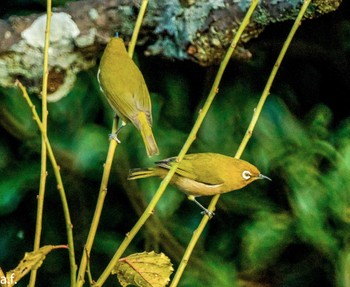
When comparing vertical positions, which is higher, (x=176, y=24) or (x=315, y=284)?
(x=176, y=24)

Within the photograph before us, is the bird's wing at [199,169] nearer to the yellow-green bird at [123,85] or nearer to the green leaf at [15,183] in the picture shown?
the yellow-green bird at [123,85]

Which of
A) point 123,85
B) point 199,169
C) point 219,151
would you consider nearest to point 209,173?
point 199,169

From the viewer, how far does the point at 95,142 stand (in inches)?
59.9

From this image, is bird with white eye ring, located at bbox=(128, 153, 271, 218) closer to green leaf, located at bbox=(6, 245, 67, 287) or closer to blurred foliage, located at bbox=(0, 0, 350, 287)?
green leaf, located at bbox=(6, 245, 67, 287)

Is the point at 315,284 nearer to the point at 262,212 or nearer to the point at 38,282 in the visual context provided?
the point at 262,212

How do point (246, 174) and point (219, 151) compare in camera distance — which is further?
point (219, 151)

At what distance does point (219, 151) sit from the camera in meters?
1.54

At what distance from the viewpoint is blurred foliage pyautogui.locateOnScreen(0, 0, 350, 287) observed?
4.82 feet

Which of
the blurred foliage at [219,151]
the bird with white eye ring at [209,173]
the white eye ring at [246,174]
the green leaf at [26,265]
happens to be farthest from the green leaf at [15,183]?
the green leaf at [26,265]

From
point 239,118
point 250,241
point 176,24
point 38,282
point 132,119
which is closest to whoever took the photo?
point 132,119

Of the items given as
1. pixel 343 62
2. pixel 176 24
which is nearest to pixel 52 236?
pixel 176 24

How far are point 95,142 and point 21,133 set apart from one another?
0.53 ft

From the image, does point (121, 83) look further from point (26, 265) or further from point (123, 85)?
point (26, 265)

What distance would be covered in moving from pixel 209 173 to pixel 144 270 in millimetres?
215
